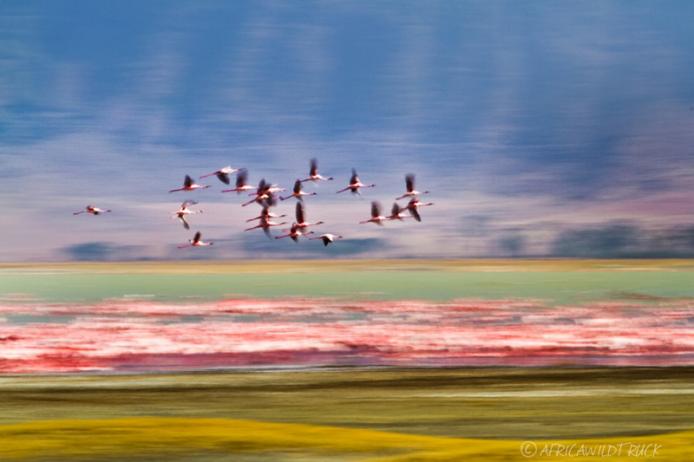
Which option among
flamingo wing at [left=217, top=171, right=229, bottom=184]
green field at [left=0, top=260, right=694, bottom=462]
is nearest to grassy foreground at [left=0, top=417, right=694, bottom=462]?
green field at [left=0, top=260, right=694, bottom=462]

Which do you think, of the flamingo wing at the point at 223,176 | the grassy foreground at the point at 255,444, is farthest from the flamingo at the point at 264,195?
the grassy foreground at the point at 255,444

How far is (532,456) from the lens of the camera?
14.0 metres

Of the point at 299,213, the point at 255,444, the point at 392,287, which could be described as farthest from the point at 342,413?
the point at 392,287

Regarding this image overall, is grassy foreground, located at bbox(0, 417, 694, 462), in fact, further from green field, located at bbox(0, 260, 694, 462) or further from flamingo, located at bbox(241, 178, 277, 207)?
flamingo, located at bbox(241, 178, 277, 207)

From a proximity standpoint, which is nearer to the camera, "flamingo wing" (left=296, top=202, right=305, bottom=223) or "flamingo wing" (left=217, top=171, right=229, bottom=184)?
"flamingo wing" (left=296, top=202, right=305, bottom=223)

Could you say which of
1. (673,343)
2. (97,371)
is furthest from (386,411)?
(673,343)

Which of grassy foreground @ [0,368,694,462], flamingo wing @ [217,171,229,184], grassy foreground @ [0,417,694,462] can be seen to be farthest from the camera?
flamingo wing @ [217,171,229,184]

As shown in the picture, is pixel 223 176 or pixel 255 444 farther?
pixel 223 176

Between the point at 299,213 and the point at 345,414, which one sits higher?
the point at 299,213

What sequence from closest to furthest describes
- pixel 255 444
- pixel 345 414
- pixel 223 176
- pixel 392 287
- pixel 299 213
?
pixel 255 444 < pixel 345 414 < pixel 299 213 < pixel 223 176 < pixel 392 287

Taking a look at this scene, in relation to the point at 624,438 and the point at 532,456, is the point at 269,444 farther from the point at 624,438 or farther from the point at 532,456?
the point at 624,438

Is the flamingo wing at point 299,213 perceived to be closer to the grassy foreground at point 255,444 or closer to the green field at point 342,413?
the green field at point 342,413

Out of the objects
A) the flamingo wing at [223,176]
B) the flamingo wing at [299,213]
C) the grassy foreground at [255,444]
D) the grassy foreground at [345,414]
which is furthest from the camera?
the flamingo wing at [223,176]

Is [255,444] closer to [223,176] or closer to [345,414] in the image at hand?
[345,414]
